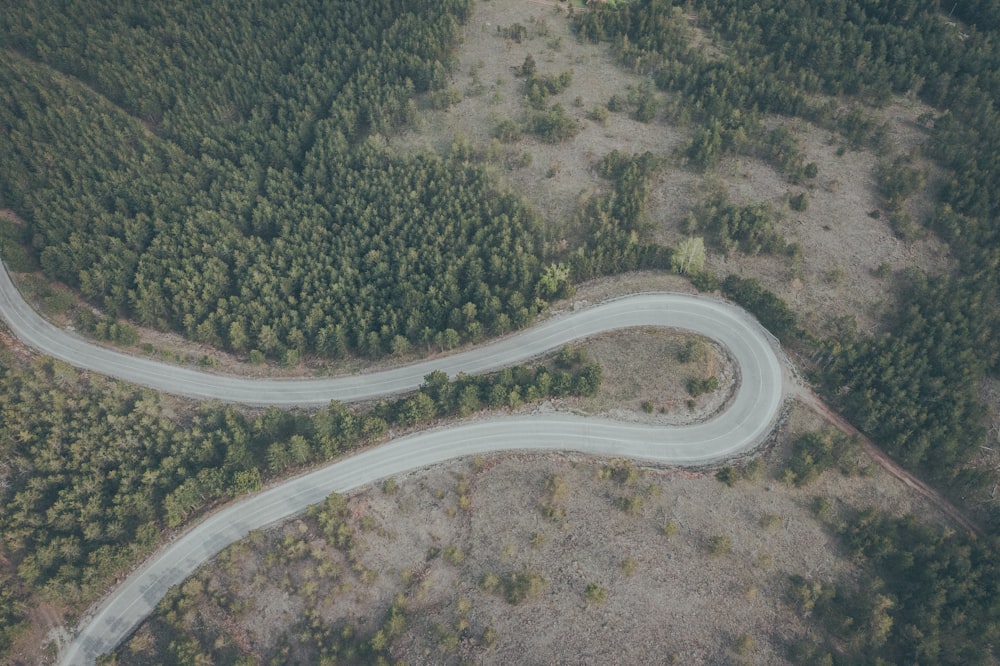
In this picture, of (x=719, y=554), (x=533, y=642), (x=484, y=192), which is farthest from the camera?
(x=484, y=192)

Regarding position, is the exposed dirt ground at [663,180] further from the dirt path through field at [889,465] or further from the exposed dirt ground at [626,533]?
the dirt path through field at [889,465]

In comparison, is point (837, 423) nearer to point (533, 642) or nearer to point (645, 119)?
point (533, 642)

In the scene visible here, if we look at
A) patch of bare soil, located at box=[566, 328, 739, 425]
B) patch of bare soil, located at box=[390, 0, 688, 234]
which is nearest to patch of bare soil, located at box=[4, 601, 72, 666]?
patch of bare soil, located at box=[566, 328, 739, 425]

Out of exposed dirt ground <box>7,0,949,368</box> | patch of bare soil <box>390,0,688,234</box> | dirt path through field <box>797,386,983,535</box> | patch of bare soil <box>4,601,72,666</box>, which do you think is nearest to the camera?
patch of bare soil <box>4,601,72,666</box>

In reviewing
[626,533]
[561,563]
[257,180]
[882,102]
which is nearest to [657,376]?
[626,533]

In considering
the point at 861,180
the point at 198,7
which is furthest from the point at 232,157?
the point at 861,180

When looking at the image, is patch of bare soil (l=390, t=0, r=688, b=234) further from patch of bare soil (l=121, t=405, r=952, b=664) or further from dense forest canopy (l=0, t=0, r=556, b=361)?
patch of bare soil (l=121, t=405, r=952, b=664)

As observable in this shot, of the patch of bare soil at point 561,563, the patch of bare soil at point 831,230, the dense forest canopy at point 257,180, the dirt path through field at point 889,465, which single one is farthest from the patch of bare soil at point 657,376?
the patch of bare soil at point 831,230
